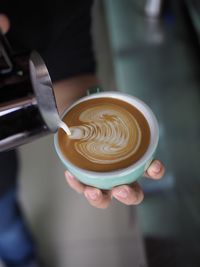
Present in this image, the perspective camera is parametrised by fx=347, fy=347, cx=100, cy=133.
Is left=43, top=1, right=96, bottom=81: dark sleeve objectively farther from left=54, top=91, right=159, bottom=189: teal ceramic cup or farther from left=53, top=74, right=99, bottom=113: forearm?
left=54, top=91, right=159, bottom=189: teal ceramic cup

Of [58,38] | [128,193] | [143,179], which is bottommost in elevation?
[143,179]

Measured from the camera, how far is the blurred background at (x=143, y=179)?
0.72 meters

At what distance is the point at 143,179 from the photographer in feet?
2.08

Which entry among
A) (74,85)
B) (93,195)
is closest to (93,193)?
(93,195)

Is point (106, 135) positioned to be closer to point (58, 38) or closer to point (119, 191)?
point (119, 191)

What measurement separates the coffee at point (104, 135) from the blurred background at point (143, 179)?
9 cm

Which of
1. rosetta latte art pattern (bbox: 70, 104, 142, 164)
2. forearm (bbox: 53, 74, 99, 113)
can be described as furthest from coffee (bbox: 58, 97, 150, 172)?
forearm (bbox: 53, 74, 99, 113)

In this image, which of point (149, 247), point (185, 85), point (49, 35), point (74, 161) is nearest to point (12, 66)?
point (74, 161)

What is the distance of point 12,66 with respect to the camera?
381mm

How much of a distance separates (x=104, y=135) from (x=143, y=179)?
18cm

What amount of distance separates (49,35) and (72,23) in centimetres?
5

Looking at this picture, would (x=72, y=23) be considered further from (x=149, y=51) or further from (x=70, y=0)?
(x=149, y=51)

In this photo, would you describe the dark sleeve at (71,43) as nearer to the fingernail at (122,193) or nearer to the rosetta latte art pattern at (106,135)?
the rosetta latte art pattern at (106,135)

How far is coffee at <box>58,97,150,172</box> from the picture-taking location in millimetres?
460
